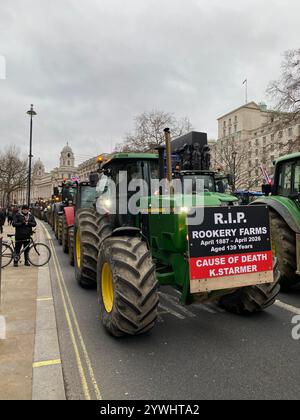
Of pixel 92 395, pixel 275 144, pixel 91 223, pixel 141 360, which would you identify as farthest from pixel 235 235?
pixel 275 144

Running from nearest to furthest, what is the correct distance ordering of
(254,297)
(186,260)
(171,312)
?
(186,260) < (254,297) < (171,312)

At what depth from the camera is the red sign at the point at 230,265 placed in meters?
4.05

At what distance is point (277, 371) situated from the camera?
3535 mm

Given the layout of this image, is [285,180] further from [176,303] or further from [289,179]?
[176,303]

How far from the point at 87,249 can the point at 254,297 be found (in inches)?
134

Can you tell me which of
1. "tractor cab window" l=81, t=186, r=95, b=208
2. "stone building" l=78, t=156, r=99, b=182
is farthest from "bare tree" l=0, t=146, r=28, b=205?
"tractor cab window" l=81, t=186, r=95, b=208

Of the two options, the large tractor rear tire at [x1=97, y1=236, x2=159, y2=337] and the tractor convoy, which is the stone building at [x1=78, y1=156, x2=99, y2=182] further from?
the large tractor rear tire at [x1=97, y1=236, x2=159, y2=337]

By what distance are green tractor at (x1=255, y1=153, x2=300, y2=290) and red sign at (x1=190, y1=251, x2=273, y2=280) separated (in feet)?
6.18

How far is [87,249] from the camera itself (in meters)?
6.85

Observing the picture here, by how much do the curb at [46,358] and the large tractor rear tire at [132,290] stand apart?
78 cm

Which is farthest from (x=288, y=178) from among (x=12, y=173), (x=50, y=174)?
(x=50, y=174)

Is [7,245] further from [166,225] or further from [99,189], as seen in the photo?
[166,225]

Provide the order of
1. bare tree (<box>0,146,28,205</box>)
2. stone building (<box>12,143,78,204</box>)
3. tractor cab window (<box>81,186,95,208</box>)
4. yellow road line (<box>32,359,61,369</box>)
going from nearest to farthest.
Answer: yellow road line (<box>32,359,61,369</box>) → tractor cab window (<box>81,186,95,208</box>) → bare tree (<box>0,146,28,205</box>) → stone building (<box>12,143,78,204</box>)

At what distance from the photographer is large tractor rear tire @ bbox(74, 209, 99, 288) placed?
6848 mm
